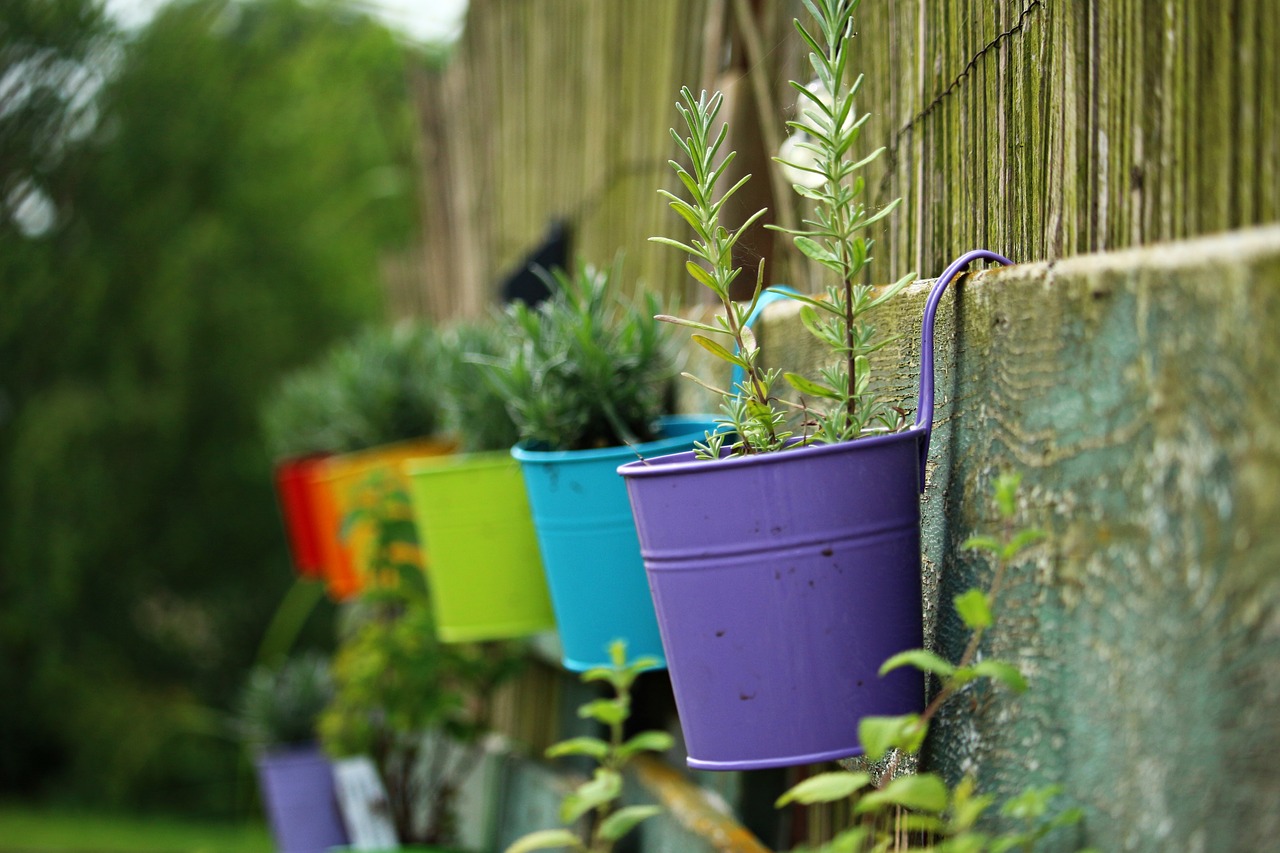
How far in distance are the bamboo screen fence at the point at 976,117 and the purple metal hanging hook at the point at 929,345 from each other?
5 cm

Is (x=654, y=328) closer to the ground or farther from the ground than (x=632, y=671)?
farther from the ground

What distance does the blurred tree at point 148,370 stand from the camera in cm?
505

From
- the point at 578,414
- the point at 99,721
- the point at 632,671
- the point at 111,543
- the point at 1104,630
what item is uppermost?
the point at 578,414

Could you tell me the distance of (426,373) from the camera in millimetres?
2822

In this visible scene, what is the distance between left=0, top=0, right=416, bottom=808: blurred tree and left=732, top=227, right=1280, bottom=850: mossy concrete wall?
174 inches

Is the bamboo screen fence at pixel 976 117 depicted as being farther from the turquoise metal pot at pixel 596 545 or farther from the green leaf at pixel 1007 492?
the turquoise metal pot at pixel 596 545

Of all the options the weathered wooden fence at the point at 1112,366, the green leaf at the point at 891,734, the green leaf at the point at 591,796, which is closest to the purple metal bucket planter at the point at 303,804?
the green leaf at the point at 591,796

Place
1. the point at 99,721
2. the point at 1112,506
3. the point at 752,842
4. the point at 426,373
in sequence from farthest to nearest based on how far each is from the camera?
the point at 99,721
the point at 426,373
the point at 752,842
the point at 1112,506

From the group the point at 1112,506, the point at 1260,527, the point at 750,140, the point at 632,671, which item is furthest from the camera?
the point at 750,140

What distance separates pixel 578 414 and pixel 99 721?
4340 mm

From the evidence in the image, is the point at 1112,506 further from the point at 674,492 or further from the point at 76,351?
the point at 76,351

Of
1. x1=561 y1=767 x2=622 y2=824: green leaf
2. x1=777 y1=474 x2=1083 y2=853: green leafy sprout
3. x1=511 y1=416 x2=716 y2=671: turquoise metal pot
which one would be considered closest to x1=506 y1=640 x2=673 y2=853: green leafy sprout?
x1=561 y1=767 x2=622 y2=824: green leaf

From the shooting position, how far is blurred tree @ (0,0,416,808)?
505 centimetres

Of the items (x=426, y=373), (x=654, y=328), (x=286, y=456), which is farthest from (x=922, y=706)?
(x=286, y=456)
